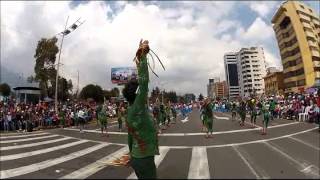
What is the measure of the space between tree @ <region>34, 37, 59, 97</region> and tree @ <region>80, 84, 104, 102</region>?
5467 centimetres

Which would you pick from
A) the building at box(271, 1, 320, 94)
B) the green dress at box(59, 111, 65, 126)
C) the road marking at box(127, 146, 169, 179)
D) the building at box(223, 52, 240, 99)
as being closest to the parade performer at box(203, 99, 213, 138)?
the road marking at box(127, 146, 169, 179)

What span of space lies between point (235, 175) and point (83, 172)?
3778 mm

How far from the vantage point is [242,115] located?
2733 cm

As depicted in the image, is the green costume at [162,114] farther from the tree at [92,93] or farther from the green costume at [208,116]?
the tree at [92,93]

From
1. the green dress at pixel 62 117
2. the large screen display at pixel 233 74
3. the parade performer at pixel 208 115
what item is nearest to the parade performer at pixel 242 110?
the parade performer at pixel 208 115


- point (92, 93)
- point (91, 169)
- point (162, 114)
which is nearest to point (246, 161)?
point (91, 169)

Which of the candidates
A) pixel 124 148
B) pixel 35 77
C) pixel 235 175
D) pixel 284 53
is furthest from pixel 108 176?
pixel 284 53

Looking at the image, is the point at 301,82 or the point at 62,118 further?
the point at 301,82

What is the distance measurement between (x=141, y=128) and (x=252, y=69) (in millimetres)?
149497

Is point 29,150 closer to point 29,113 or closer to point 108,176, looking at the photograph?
point 108,176

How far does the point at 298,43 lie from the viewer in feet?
313

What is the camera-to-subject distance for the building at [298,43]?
91.4 m

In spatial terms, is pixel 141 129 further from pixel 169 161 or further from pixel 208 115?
pixel 208 115

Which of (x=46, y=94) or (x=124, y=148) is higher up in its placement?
(x=46, y=94)
